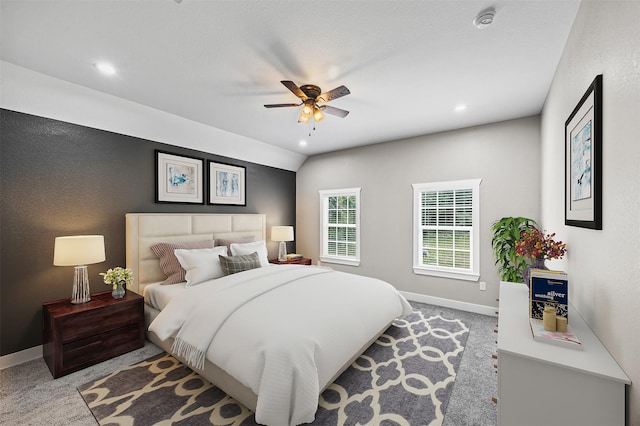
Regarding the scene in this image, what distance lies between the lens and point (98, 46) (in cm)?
206

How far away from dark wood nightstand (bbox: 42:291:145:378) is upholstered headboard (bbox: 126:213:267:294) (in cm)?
45

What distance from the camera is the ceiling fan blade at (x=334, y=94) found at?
2.27 m

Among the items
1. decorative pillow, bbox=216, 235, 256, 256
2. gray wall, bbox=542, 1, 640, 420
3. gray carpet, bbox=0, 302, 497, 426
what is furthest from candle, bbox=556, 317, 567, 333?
decorative pillow, bbox=216, 235, 256, 256

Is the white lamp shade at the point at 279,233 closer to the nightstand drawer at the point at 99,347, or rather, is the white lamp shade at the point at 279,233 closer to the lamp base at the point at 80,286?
the nightstand drawer at the point at 99,347

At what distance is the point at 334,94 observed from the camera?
2379 millimetres

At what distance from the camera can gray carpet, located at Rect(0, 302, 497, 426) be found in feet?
6.14

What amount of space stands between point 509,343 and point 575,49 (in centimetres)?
196

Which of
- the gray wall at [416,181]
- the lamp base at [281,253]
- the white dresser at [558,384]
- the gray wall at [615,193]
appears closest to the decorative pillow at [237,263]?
the lamp base at [281,253]

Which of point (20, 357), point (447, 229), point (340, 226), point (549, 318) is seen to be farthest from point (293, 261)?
point (549, 318)

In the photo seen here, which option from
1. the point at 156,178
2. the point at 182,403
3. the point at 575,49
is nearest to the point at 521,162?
the point at 575,49

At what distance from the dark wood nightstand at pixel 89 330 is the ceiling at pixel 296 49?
7.20 feet

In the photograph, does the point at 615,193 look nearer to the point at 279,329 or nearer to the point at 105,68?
the point at 279,329

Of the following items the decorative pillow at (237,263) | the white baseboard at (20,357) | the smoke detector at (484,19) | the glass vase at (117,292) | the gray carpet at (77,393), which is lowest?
the gray carpet at (77,393)

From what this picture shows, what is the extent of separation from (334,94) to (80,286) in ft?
10.2
